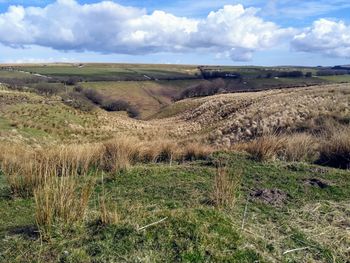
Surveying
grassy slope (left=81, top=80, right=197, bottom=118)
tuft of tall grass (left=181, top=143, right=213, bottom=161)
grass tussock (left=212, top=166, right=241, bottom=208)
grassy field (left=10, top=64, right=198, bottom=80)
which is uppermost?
grass tussock (left=212, top=166, right=241, bottom=208)

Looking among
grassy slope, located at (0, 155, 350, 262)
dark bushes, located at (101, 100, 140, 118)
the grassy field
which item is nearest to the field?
grassy slope, located at (0, 155, 350, 262)

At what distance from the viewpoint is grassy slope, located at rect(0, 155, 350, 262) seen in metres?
5.09

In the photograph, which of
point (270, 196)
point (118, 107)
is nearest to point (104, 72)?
point (118, 107)

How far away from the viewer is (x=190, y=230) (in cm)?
547

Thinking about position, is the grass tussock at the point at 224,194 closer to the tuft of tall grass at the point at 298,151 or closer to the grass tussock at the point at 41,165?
the grass tussock at the point at 41,165

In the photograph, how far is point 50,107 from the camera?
34469 millimetres

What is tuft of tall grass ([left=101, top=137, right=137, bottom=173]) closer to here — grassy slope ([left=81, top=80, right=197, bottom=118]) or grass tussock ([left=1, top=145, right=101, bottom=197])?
grass tussock ([left=1, top=145, right=101, bottom=197])

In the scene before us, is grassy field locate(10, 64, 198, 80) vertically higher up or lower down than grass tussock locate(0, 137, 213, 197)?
lower down

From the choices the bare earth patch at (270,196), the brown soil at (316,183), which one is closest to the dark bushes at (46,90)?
the brown soil at (316,183)

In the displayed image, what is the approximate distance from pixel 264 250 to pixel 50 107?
31098mm

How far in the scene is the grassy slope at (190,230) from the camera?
509 cm

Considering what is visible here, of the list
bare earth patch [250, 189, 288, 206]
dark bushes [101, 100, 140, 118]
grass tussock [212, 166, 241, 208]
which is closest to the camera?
grass tussock [212, 166, 241, 208]

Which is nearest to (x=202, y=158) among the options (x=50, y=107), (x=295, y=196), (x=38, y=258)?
(x=295, y=196)

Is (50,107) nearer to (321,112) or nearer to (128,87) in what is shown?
(321,112)
